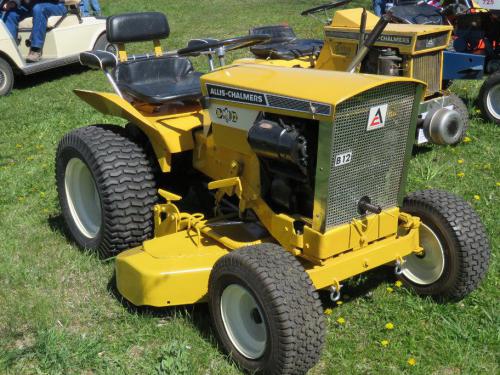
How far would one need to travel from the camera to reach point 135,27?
4.33 m

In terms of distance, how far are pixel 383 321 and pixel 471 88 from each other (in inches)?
192

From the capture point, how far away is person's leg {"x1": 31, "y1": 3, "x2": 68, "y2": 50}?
9.27 metres

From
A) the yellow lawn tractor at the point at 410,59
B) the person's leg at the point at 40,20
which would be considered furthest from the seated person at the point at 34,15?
the yellow lawn tractor at the point at 410,59

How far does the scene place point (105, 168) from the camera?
3.62 metres

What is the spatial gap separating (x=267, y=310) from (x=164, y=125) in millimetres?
1446

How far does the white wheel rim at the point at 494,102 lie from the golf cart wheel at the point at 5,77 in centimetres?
621

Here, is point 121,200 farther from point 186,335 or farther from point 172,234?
point 186,335

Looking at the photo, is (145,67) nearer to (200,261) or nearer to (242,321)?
(200,261)

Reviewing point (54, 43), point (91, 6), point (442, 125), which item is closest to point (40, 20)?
point (54, 43)

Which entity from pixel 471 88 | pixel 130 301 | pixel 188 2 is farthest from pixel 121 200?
pixel 188 2

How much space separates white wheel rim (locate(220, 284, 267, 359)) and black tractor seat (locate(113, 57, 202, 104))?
134cm

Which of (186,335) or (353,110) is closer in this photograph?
(353,110)

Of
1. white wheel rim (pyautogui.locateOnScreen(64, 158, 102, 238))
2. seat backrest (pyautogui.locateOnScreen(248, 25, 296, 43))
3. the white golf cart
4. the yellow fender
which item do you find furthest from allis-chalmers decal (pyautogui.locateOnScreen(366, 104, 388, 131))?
the white golf cart

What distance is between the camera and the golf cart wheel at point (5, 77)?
8.92 m
